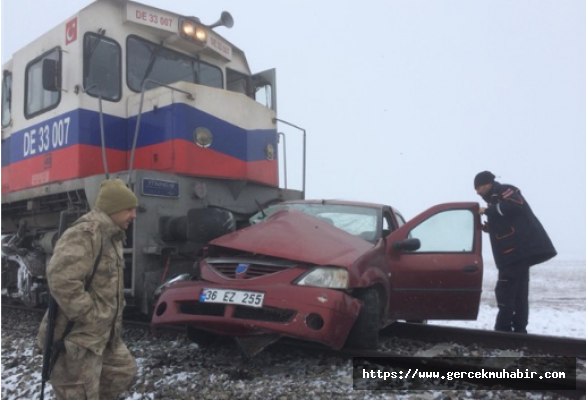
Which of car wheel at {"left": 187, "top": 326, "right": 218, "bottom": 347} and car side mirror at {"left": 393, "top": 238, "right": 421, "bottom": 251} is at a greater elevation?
car side mirror at {"left": 393, "top": 238, "right": 421, "bottom": 251}

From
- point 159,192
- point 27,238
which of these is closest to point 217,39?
point 159,192

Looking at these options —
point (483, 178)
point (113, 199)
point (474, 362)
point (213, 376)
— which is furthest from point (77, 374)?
point (483, 178)

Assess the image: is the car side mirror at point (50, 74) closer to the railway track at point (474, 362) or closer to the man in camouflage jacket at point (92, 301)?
the man in camouflage jacket at point (92, 301)

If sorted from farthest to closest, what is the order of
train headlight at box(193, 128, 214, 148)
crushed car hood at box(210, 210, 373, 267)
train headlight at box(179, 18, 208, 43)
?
train headlight at box(179, 18, 208, 43), train headlight at box(193, 128, 214, 148), crushed car hood at box(210, 210, 373, 267)

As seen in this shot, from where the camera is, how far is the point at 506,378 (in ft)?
12.5

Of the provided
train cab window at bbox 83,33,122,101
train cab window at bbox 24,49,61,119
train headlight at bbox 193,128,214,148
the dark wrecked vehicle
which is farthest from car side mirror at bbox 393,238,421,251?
train cab window at bbox 24,49,61,119

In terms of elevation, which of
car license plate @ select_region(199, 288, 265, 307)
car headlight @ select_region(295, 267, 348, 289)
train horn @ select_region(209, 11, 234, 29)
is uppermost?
train horn @ select_region(209, 11, 234, 29)

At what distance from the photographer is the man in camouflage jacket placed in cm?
279

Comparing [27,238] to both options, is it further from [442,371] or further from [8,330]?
[442,371]

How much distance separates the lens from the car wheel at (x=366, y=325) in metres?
4.53

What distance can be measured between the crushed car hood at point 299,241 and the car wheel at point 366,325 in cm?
39

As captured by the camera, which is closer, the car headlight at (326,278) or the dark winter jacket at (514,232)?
the car headlight at (326,278)

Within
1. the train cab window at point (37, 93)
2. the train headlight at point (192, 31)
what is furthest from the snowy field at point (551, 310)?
the train cab window at point (37, 93)

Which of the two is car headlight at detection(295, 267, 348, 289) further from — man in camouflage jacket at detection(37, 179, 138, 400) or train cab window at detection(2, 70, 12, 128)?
train cab window at detection(2, 70, 12, 128)
